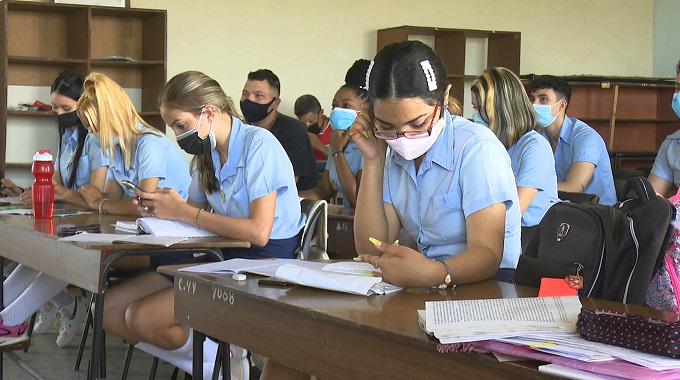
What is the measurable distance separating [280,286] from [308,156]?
11.5ft

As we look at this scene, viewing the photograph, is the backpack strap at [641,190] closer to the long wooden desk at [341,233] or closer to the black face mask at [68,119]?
the long wooden desk at [341,233]

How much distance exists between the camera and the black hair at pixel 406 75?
2117mm

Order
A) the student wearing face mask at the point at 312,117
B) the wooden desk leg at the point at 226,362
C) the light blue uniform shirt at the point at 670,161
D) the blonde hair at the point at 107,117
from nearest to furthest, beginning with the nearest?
the wooden desk leg at the point at 226,362 < the blonde hair at the point at 107,117 < the light blue uniform shirt at the point at 670,161 < the student wearing face mask at the point at 312,117

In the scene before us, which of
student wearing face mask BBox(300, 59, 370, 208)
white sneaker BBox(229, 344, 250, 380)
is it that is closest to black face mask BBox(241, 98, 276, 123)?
student wearing face mask BBox(300, 59, 370, 208)

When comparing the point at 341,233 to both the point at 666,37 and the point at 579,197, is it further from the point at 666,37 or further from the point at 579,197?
the point at 666,37

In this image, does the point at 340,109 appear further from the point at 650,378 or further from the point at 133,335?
the point at 650,378

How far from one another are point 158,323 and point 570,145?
281 centimetres

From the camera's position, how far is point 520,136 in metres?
3.85

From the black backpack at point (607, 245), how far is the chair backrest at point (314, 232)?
1.15 meters

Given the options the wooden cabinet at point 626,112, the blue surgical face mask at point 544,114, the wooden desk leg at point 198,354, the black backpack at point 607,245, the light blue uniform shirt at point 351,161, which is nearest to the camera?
the black backpack at point 607,245

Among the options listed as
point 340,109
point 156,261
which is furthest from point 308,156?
point 156,261

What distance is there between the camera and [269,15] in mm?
7262

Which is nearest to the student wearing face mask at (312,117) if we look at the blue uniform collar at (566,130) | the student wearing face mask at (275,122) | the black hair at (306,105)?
the black hair at (306,105)

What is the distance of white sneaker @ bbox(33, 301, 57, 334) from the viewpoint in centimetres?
430
